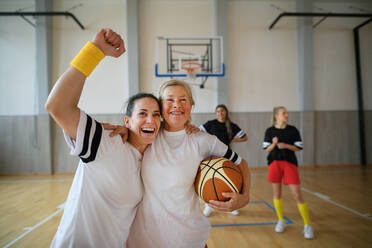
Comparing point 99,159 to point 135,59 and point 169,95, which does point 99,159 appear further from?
point 135,59

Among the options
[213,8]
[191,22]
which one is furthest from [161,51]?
[213,8]

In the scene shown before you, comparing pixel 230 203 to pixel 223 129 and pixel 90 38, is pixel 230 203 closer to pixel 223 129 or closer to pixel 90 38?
pixel 223 129

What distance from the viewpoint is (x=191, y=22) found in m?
7.57

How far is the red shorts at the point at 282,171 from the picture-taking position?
308 centimetres

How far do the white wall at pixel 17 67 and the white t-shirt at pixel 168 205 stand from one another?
25.4 feet

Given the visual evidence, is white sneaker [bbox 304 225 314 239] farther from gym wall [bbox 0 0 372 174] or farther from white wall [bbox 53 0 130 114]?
A: white wall [bbox 53 0 130 114]

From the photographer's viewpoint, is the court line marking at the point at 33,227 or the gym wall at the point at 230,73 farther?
the gym wall at the point at 230,73

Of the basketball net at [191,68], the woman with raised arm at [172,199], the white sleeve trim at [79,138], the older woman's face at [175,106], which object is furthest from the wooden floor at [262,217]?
the basketball net at [191,68]

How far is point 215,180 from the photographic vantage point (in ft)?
4.43

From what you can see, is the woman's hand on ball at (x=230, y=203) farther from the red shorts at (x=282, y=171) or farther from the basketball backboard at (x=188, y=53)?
the basketball backboard at (x=188, y=53)

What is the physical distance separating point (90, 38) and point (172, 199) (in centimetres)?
779

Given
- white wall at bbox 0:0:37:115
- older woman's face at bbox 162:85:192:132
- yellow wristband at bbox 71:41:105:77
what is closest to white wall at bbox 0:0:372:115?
white wall at bbox 0:0:37:115

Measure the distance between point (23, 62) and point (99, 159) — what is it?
8.41 meters

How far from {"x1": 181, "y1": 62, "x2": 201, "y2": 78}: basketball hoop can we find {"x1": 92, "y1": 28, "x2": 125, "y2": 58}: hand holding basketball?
5.25 meters
